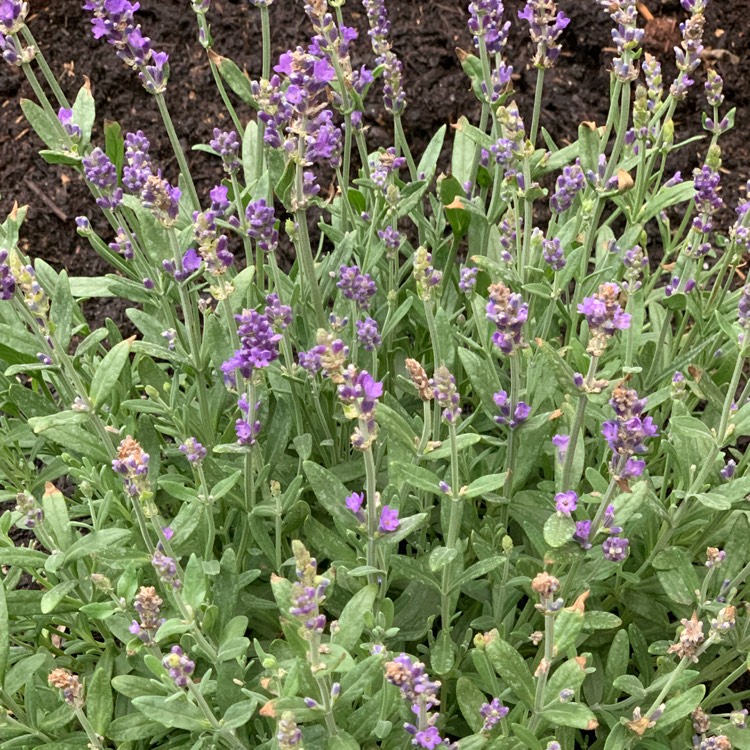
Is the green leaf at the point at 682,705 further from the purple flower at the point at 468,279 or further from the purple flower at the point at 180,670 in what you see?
the purple flower at the point at 468,279

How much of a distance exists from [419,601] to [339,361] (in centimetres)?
125

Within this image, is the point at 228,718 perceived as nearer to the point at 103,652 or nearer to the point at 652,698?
the point at 103,652

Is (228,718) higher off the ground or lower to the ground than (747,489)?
lower

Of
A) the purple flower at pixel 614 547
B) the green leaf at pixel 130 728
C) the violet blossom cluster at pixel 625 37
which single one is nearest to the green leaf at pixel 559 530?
the purple flower at pixel 614 547

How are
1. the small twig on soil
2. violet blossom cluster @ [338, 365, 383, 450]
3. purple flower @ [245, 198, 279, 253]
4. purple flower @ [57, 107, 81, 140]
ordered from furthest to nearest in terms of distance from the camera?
the small twig on soil → purple flower @ [57, 107, 81, 140] → purple flower @ [245, 198, 279, 253] → violet blossom cluster @ [338, 365, 383, 450]

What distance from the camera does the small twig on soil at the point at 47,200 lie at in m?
4.79

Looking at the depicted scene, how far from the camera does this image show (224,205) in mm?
2588

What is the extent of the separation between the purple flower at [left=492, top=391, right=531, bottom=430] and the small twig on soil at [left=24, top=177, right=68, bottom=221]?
318cm

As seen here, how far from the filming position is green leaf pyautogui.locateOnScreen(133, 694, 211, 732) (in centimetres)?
193

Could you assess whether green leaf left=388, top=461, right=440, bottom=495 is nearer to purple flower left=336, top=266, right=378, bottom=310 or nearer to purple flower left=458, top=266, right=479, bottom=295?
purple flower left=336, top=266, right=378, bottom=310

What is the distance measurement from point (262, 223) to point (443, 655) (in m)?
1.20

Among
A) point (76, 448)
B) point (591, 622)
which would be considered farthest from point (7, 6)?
point (591, 622)

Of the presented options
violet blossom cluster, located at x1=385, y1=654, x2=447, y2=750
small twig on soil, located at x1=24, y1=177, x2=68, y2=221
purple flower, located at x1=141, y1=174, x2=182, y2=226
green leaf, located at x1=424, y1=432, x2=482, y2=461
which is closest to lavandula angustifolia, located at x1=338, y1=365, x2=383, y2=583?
green leaf, located at x1=424, y1=432, x2=482, y2=461

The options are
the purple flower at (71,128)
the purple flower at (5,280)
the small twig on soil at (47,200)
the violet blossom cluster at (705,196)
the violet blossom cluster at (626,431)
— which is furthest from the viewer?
the small twig on soil at (47,200)
